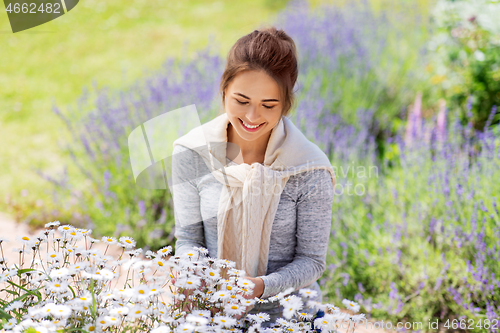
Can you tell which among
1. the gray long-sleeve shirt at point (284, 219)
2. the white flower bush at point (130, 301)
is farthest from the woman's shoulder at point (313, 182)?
the white flower bush at point (130, 301)

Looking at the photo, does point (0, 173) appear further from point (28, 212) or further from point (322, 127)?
point (322, 127)

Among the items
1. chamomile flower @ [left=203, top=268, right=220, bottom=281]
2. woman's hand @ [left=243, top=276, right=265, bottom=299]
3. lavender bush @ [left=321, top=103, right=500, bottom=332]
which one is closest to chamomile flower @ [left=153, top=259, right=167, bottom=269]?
chamomile flower @ [left=203, top=268, right=220, bottom=281]

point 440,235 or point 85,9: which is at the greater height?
point 85,9

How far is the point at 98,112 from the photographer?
345 centimetres

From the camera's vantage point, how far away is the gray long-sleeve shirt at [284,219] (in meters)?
1.59

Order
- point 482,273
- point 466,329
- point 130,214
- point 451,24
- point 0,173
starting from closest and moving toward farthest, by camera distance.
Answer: point 482,273, point 466,329, point 130,214, point 451,24, point 0,173

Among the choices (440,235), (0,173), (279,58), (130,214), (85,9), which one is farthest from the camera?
(85,9)

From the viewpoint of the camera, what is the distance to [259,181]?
1.56m

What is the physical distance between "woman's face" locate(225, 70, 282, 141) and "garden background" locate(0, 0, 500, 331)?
0.34 metres

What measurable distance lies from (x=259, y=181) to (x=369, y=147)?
6.15 feet

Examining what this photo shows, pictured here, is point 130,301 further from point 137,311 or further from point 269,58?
point 269,58

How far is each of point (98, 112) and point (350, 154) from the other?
2088mm

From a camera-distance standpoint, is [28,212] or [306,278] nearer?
[306,278]

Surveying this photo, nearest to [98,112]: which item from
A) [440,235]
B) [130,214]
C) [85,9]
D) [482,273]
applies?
[130,214]
